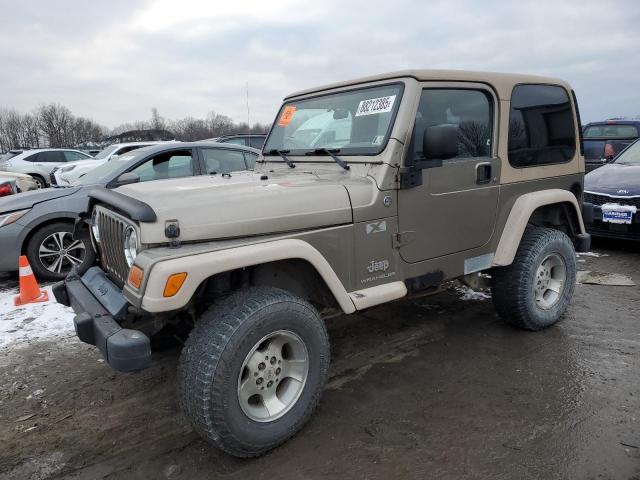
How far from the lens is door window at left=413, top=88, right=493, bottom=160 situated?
3.13 metres

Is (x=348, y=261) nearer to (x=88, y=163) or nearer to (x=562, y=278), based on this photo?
(x=562, y=278)

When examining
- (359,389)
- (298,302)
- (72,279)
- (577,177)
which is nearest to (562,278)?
(577,177)

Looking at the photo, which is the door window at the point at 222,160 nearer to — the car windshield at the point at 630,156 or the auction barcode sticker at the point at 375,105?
the auction barcode sticker at the point at 375,105

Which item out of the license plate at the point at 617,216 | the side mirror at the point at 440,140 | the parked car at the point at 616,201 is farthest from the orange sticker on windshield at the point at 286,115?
the license plate at the point at 617,216

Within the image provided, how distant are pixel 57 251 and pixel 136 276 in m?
4.09

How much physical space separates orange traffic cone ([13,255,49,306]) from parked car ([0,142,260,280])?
56 centimetres

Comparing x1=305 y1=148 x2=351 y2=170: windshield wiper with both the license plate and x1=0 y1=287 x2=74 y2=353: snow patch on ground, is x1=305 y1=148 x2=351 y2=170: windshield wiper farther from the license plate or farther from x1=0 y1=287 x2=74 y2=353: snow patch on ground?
the license plate

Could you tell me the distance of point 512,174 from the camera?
366cm

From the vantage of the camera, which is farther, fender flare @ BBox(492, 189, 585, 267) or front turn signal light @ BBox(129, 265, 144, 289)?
fender flare @ BBox(492, 189, 585, 267)

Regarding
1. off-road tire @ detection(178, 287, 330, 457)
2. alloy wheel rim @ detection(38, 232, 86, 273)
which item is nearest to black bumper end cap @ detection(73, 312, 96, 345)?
off-road tire @ detection(178, 287, 330, 457)

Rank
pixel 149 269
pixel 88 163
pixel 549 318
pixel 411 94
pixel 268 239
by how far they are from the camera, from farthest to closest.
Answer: pixel 88 163 < pixel 549 318 < pixel 411 94 < pixel 268 239 < pixel 149 269

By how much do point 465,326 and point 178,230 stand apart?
2900 mm

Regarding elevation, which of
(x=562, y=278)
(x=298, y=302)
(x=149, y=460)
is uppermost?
(x=298, y=302)

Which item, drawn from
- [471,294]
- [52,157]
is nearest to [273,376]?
[471,294]
